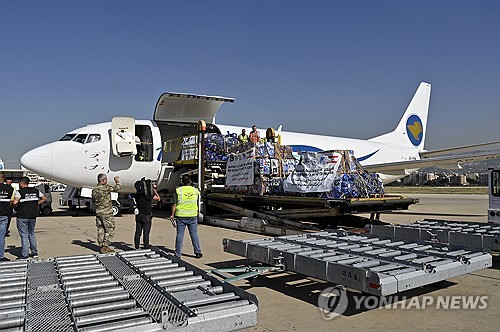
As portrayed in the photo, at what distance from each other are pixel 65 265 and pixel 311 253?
3.01 m

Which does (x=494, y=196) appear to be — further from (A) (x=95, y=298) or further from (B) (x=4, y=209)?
(B) (x=4, y=209)

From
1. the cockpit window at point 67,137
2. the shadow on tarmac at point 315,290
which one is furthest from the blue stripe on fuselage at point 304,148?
the shadow on tarmac at point 315,290

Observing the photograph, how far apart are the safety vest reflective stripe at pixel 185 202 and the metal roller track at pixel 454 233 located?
349 cm

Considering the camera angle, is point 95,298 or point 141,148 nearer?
point 95,298

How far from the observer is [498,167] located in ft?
32.8

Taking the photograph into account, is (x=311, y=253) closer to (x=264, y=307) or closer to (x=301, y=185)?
(x=264, y=307)

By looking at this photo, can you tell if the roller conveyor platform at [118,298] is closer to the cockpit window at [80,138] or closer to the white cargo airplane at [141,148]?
the white cargo airplane at [141,148]

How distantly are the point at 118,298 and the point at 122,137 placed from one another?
44.8 feet

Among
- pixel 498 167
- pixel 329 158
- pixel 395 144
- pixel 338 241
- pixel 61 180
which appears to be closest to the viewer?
pixel 338 241

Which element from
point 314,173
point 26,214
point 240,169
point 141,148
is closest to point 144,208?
point 26,214

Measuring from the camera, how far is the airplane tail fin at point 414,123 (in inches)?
1116

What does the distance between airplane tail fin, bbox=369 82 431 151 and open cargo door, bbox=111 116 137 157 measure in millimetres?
16673

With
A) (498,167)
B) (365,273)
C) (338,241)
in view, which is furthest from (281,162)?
(365,273)

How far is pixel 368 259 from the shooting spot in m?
5.54
